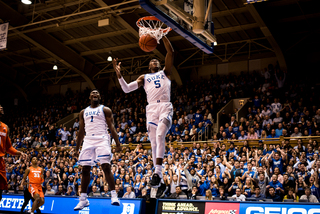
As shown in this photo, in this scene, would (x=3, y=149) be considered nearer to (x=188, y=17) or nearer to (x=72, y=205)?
(x=72, y=205)

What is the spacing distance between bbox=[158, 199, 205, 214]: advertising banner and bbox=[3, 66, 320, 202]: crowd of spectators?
521mm

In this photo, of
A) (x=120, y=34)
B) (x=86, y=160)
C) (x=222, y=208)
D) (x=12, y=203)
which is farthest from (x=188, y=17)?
(x=120, y=34)

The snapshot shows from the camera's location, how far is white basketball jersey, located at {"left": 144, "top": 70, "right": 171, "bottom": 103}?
6043mm

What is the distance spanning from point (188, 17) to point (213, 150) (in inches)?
290

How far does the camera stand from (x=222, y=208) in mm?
6848

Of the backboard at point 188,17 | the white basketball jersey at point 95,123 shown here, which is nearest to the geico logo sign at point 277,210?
the white basketball jersey at point 95,123

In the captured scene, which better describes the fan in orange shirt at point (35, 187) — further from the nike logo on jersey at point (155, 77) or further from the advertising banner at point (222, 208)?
the nike logo on jersey at point (155, 77)

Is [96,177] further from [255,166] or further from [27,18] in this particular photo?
[27,18]

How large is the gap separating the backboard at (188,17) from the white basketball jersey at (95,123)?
2254 mm

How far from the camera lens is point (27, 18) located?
20750mm

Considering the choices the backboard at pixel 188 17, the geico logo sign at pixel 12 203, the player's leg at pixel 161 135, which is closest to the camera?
the player's leg at pixel 161 135

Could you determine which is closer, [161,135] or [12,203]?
[161,135]

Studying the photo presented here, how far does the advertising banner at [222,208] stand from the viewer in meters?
6.76

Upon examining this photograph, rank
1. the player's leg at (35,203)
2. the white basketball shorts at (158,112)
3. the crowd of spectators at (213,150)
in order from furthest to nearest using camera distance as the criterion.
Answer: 1. the crowd of spectators at (213,150)
2. the player's leg at (35,203)
3. the white basketball shorts at (158,112)
